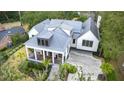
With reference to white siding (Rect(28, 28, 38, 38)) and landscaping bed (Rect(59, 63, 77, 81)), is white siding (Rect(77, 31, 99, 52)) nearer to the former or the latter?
landscaping bed (Rect(59, 63, 77, 81))

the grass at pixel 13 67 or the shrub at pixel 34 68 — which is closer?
the grass at pixel 13 67

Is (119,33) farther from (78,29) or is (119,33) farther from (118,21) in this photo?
(78,29)

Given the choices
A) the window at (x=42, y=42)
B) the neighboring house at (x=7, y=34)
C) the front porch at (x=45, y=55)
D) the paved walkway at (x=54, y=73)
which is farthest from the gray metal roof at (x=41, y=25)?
the paved walkway at (x=54, y=73)

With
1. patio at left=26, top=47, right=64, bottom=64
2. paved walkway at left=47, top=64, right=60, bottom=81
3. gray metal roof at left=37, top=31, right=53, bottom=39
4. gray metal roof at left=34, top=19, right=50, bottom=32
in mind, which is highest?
gray metal roof at left=34, top=19, right=50, bottom=32

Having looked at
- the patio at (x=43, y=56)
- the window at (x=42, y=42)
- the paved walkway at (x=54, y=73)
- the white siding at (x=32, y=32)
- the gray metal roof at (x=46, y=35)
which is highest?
the white siding at (x=32, y=32)

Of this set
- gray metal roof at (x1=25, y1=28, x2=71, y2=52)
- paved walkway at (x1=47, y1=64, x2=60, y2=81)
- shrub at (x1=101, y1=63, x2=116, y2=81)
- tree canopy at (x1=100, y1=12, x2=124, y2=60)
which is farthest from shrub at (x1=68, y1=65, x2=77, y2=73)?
tree canopy at (x1=100, y1=12, x2=124, y2=60)

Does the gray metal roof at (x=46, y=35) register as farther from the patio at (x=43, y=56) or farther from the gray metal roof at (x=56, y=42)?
the patio at (x=43, y=56)

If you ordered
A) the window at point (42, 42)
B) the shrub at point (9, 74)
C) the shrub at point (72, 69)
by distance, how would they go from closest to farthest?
the shrub at point (9, 74) → the shrub at point (72, 69) → the window at point (42, 42)
